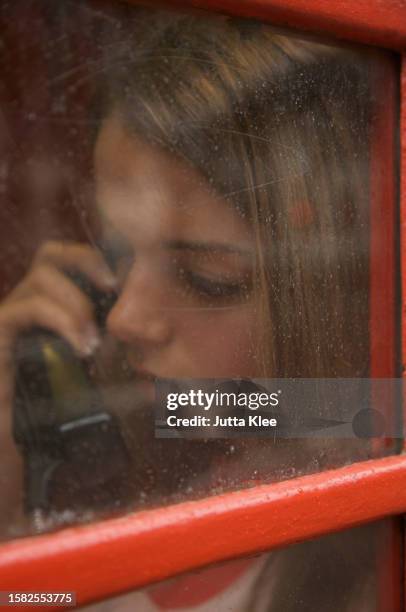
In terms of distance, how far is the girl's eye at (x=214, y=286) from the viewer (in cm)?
77

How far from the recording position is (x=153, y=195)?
2.44ft

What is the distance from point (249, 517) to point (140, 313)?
284 mm

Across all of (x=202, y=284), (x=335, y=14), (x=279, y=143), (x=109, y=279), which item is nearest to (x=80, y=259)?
(x=109, y=279)

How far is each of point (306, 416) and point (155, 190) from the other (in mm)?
381

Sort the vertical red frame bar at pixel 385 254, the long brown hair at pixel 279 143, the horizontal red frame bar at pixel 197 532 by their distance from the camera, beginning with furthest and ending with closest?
1. the vertical red frame bar at pixel 385 254
2. the long brown hair at pixel 279 143
3. the horizontal red frame bar at pixel 197 532

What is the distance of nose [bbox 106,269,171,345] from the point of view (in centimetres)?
72

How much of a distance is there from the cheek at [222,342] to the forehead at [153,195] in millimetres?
101

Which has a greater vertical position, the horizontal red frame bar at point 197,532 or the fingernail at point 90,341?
the fingernail at point 90,341

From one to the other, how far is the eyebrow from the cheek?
74 mm

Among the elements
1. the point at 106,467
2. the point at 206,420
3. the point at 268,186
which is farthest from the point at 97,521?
the point at 268,186

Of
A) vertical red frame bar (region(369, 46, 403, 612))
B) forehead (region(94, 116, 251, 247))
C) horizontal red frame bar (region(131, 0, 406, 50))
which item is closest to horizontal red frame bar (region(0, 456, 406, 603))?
vertical red frame bar (region(369, 46, 403, 612))

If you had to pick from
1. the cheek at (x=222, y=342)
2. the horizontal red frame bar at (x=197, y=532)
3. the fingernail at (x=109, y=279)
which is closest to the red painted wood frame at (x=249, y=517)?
the horizontal red frame bar at (x=197, y=532)

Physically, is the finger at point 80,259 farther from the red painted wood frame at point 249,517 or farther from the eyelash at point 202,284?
the red painted wood frame at point 249,517

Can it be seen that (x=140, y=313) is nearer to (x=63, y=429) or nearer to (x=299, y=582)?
(x=63, y=429)
